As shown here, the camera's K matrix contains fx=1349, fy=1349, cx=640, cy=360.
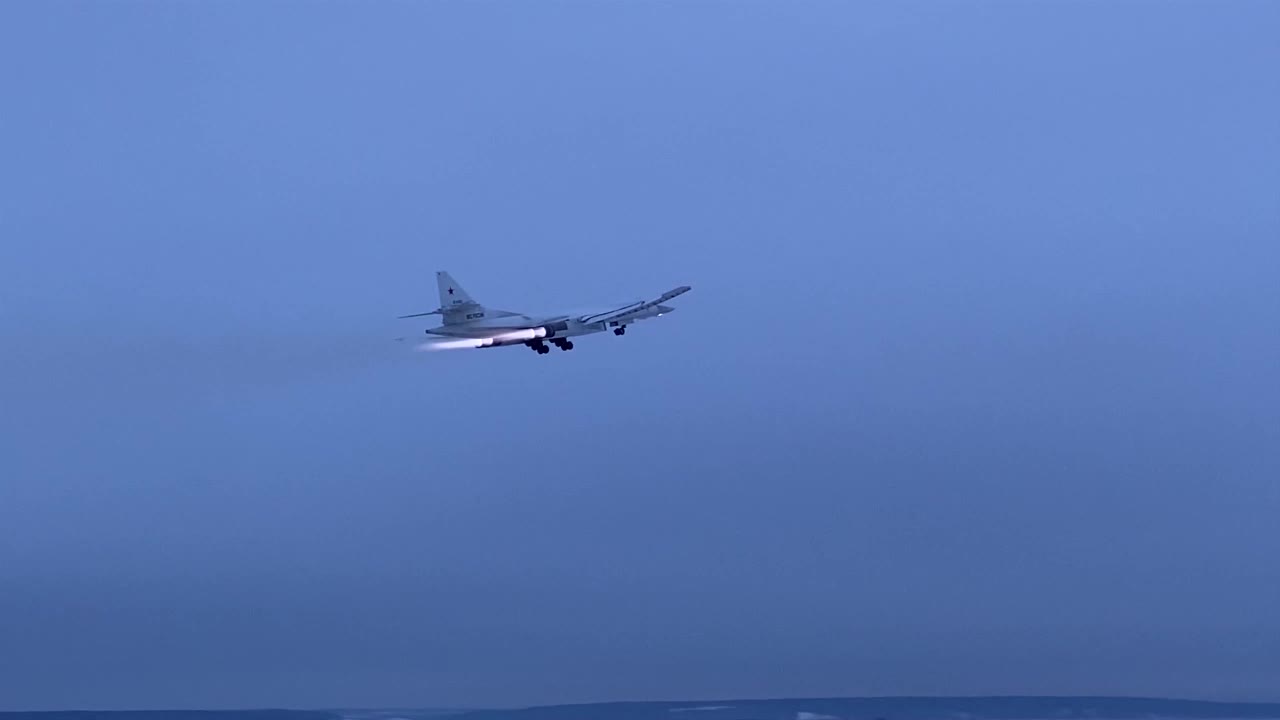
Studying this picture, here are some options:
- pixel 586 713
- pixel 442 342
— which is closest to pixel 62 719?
pixel 586 713

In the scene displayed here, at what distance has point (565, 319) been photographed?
56.5 meters

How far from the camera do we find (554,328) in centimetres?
5622

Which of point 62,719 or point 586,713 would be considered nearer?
point 586,713

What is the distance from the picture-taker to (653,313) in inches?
2336

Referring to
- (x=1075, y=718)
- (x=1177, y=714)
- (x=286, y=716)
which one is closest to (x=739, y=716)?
(x=1075, y=718)

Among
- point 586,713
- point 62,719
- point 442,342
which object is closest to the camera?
point 442,342

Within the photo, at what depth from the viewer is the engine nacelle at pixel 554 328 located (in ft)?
184

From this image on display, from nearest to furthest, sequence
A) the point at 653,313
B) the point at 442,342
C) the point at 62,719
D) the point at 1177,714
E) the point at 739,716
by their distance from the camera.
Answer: the point at 442,342, the point at 653,313, the point at 1177,714, the point at 739,716, the point at 62,719

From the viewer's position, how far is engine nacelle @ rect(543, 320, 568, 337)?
5600cm

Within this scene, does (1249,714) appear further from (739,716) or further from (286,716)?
(286,716)

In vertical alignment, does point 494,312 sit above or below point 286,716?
above

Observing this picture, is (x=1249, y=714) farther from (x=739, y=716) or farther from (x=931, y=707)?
(x=739, y=716)

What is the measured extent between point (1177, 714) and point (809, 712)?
25.2 metres

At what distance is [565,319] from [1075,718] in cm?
5405
